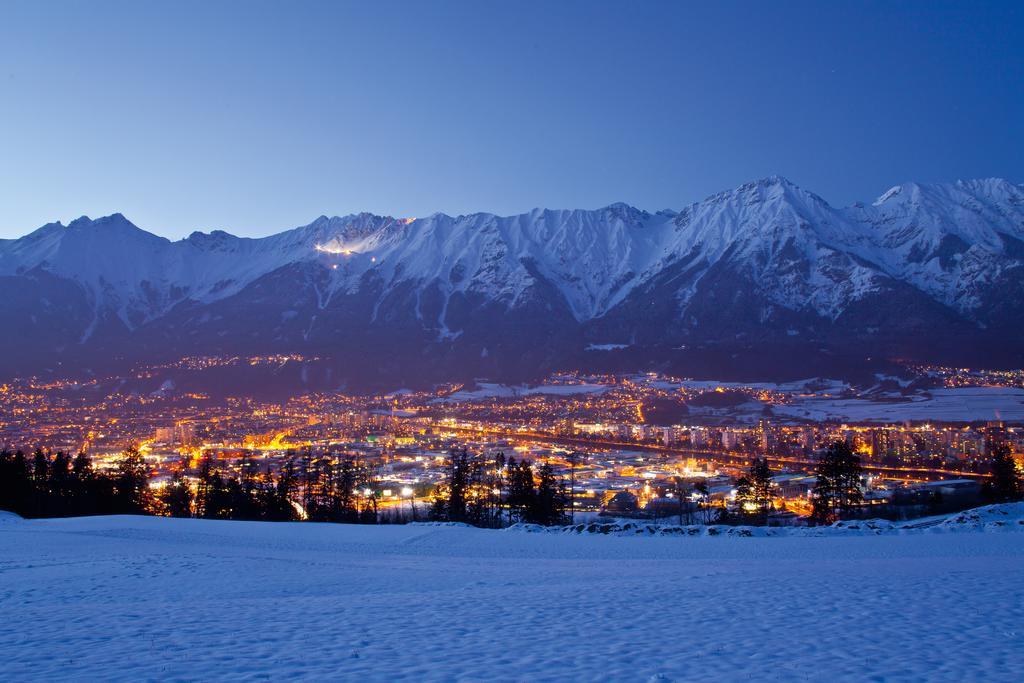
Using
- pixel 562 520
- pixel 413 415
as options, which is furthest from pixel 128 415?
pixel 562 520

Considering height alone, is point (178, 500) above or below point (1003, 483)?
below

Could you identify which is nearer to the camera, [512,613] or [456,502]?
[512,613]

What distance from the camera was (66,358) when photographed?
6496 inches

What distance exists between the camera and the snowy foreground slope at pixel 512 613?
7.14 metres

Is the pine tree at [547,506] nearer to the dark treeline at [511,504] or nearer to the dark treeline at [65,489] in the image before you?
the dark treeline at [511,504]

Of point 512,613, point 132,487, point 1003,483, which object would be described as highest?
point 512,613

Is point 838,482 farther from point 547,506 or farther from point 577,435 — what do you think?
point 577,435

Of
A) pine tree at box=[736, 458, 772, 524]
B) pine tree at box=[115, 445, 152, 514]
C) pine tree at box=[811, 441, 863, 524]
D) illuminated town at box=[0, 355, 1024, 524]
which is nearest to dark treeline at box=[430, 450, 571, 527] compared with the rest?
illuminated town at box=[0, 355, 1024, 524]

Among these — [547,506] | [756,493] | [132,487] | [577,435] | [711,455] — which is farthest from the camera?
[577,435]

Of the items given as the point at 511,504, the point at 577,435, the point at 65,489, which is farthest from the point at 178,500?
the point at 577,435

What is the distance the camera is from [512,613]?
10.3 metres

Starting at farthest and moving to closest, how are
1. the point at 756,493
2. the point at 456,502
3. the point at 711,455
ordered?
the point at 711,455, the point at 456,502, the point at 756,493

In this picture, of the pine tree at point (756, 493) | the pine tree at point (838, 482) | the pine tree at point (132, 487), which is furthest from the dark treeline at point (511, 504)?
the pine tree at point (132, 487)

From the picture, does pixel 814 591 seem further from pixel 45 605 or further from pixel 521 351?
pixel 521 351
